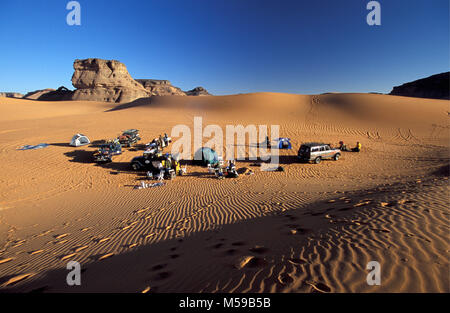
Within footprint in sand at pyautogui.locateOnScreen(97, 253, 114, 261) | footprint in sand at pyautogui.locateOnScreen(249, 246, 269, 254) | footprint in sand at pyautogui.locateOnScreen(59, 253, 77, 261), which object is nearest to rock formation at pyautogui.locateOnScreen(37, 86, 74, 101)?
footprint in sand at pyautogui.locateOnScreen(59, 253, 77, 261)

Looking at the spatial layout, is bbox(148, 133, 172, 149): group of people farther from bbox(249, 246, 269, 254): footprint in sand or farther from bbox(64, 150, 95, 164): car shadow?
bbox(249, 246, 269, 254): footprint in sand

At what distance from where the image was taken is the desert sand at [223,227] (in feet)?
9.20

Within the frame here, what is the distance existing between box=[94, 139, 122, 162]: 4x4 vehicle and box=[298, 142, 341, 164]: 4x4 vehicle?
13838 millimetres

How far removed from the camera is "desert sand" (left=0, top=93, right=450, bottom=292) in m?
2.80

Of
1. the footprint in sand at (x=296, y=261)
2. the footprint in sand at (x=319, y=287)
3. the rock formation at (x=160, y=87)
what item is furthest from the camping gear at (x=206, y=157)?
the rock formation at (x=160, y=87)

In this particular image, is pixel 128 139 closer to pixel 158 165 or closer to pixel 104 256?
pixel 158 165

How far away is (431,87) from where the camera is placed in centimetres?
7781

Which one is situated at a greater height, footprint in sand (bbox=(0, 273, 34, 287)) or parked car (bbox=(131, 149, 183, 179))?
parked car (bbox=(131, 149, 183, 179))

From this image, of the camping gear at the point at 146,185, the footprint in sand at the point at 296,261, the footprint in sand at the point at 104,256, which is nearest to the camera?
the footprint in sand at the point at 296,261

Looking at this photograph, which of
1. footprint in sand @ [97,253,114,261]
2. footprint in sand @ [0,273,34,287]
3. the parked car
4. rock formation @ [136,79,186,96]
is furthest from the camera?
rock formation @ [136,79,186,96]

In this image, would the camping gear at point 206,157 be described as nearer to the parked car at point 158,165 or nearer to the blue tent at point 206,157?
the blue tent at point 206,157

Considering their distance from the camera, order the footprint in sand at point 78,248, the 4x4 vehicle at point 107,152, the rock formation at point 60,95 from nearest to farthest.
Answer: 1. the footprint in sand at point 78,248
2. the 4x4 vehicle at point 107,152
3. the rock formation at point 60,95

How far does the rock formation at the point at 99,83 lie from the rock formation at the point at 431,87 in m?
121

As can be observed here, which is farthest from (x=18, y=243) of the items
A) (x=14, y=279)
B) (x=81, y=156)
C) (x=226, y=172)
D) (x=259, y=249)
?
(x=81, y=156)
